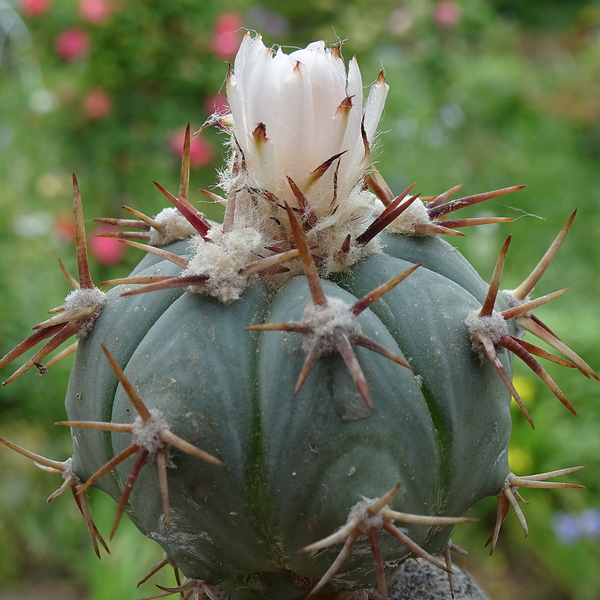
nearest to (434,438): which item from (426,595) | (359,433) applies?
(359,433)

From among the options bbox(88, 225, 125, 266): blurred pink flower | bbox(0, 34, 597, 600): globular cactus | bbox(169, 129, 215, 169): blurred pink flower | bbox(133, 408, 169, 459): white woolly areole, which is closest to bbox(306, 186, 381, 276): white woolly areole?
bbox(0, 34, 597, 600): globular cactus

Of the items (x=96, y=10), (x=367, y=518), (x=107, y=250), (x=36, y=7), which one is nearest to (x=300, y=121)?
(x=367, y=518)

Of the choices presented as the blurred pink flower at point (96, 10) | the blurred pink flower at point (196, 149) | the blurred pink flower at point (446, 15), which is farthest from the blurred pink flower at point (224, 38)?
the blurred pink flower at point (446, 15)

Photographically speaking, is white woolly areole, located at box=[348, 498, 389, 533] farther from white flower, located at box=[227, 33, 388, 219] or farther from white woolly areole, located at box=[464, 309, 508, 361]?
white flower, located at box=[227, 33, 388, 219]

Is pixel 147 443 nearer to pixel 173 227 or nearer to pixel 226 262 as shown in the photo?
pixel 226 262

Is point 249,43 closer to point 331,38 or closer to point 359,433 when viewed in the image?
point 359,433
